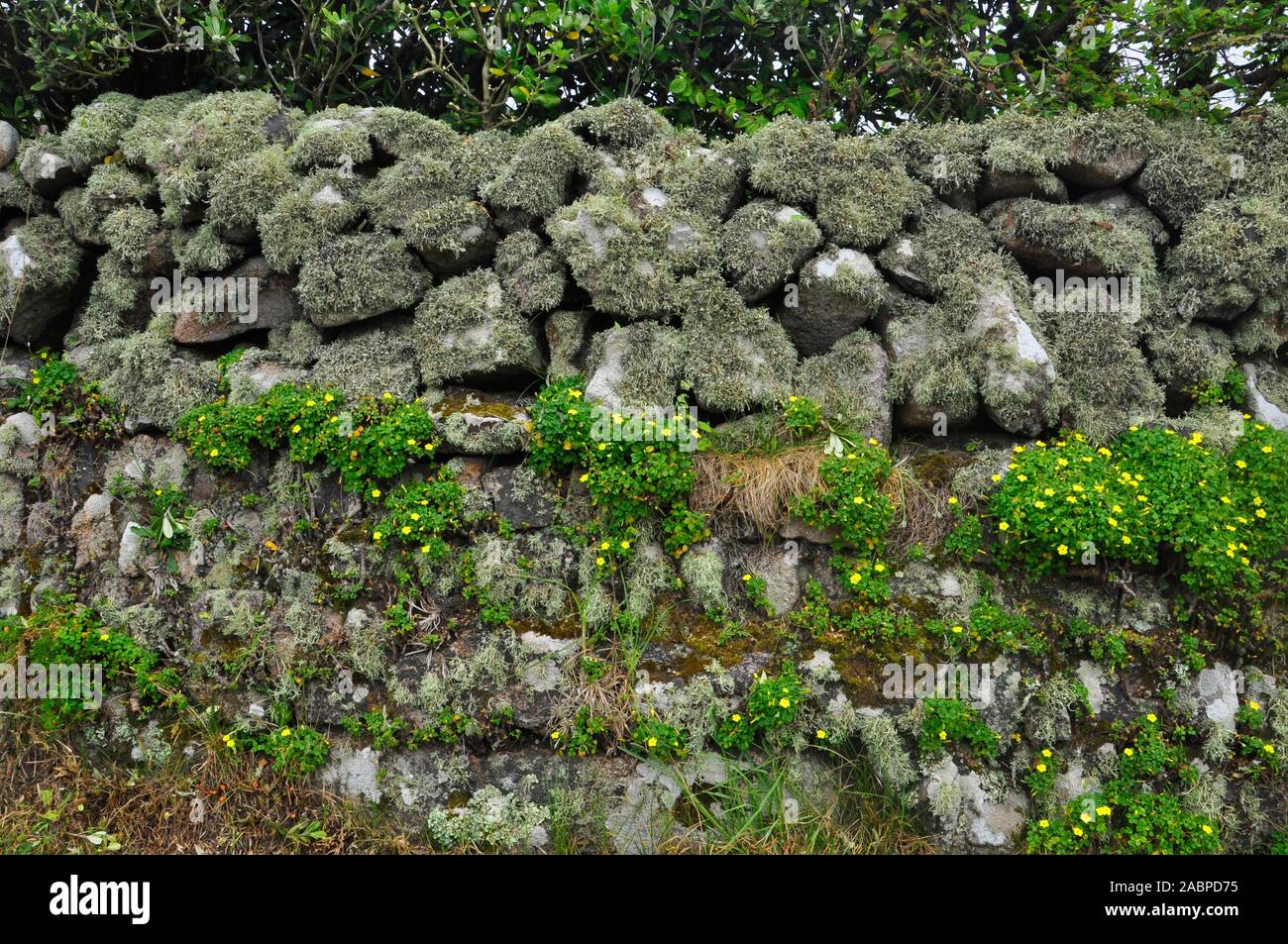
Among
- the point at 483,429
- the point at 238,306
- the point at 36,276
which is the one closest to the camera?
the point at 483,429

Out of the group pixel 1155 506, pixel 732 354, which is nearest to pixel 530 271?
pixel 732 354

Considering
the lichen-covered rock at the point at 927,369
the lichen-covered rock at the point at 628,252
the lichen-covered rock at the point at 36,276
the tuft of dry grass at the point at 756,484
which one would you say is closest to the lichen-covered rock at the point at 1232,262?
the lichen-covered rock at the point at 927,369

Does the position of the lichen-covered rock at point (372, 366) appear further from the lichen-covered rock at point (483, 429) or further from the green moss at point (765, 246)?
the green moss at point (765, 246)

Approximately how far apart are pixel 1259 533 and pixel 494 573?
160 inches

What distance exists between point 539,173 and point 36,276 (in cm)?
349

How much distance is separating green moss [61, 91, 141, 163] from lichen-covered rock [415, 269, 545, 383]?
2685mm

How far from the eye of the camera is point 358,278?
5.07 metres

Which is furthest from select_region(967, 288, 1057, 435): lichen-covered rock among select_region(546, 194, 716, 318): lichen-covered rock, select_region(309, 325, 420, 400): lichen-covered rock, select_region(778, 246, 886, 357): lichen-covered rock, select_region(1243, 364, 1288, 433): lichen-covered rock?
select_region(309, 325, 420, 400): lichen-covered rock

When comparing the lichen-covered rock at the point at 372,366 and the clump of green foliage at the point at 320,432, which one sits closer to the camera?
the clump of green foliage at the point at 320,432

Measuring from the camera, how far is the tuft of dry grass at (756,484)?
14.8 feet

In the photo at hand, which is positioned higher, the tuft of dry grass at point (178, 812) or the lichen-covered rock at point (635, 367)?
the lichen-covered rock at point (635, 367)

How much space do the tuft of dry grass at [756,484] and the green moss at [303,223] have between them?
8.91 feet

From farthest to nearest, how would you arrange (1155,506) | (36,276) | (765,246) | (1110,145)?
1. (36,276)
2. (1110,145)
3. (765,246)
4. (1155,506)

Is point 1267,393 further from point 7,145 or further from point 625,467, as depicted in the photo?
point 7,145
